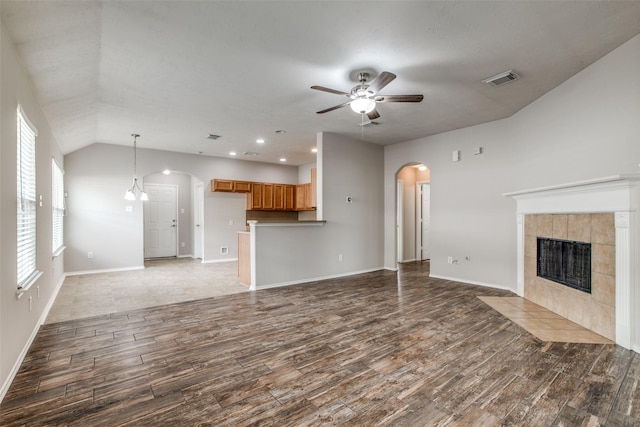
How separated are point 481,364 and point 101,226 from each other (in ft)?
23.8

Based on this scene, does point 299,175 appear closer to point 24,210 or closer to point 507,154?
point 507,154

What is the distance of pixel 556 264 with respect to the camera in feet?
12.2

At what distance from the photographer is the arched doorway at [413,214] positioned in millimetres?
7949

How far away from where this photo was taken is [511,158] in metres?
4.80

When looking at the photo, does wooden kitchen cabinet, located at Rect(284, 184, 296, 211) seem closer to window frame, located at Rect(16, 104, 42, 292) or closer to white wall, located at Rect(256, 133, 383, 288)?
white wall, located at Rect(256, 133, 383, 288)

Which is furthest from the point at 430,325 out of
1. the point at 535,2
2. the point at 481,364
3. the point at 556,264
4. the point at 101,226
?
the point at 101,226

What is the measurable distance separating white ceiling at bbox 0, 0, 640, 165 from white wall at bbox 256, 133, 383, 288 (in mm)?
1437

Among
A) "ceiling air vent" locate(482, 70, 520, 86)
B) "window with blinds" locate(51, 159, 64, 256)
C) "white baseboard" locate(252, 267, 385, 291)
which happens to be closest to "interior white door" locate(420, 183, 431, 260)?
"white baseboard" locate(252, 267, 385, 291)

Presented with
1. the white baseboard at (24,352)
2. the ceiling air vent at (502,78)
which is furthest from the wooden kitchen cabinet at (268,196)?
the ceiling air vent at (502,78)

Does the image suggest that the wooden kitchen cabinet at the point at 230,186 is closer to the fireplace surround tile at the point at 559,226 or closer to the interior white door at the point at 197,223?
the interior white door at the point at 197,223

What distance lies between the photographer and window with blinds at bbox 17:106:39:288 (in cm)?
259

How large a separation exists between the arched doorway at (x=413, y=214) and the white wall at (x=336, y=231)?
1456 millimetres

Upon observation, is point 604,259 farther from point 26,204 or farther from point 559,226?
point 26,204

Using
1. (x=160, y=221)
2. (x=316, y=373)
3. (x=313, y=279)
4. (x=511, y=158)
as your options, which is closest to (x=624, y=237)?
(x=511, y=158)
